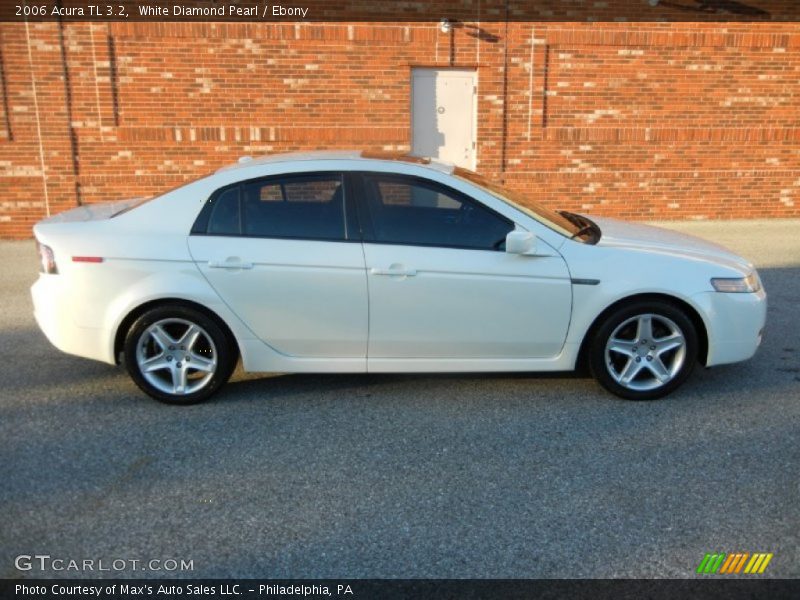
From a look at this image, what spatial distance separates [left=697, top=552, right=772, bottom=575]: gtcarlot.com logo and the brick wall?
27.7 ft

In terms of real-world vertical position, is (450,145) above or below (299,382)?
Result: above

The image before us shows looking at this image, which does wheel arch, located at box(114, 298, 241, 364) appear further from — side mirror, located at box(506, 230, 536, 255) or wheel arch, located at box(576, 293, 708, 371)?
wheel arch, located at box(576, 293, 708, 371)

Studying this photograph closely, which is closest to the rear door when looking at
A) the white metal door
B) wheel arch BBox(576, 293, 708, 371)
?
wheel arch BBox(576, 293, 708, 371)

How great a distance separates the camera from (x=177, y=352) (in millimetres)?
4707

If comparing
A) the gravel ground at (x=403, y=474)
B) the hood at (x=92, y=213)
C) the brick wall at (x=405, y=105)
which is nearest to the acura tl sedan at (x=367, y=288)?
the hood at (x=92, y=213)

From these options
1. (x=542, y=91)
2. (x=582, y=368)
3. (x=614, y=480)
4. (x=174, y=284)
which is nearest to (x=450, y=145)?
(x=542, y=91)

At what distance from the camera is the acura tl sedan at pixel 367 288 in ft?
15.1

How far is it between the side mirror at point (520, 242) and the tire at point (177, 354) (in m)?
1.85

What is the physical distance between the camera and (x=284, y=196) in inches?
187

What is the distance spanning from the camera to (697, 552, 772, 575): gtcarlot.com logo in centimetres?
308

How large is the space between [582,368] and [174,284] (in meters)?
2.83

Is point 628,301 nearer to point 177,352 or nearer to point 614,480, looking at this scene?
point 614,480

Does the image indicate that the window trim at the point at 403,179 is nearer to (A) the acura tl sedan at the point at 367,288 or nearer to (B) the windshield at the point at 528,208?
(A) the acura tl sedan at the point at 367,288

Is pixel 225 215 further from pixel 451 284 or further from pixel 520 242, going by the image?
pixel 520 242
